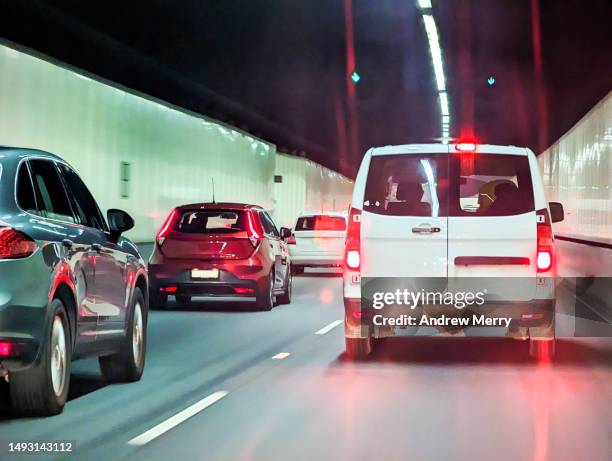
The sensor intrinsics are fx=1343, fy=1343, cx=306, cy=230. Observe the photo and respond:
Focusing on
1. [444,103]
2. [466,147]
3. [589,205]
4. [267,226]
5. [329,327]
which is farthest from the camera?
[444,103]

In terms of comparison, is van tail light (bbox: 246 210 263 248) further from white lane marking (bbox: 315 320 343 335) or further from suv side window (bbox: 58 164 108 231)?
suv side window (bbox: 58 164 108 231)

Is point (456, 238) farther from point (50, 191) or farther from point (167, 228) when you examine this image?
point (167, 228)

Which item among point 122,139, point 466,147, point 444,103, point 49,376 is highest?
point 444,103

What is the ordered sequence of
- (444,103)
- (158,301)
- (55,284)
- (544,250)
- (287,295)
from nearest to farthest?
(55,284) → (544,250) → (158,301) → (287,295) → (444,103)

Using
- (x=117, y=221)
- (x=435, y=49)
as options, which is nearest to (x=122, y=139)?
(x=435, y=49)

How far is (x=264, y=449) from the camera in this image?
25.2 feet

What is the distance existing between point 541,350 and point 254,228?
7.86 metres

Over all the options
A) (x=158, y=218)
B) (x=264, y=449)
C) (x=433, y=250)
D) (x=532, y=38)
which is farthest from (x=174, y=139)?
(x=264, y=449)

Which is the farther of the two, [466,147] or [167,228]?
[167,228]

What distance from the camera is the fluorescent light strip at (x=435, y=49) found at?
21.5 m

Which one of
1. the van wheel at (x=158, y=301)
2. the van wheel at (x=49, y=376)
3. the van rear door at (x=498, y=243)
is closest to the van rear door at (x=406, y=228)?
the van rear door at (x=498, y=243)

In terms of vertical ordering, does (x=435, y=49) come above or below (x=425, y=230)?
above

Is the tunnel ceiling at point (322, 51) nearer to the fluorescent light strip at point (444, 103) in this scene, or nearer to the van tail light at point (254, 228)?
the fluorescent light strip at point (444, 103)

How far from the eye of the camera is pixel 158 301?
791 inches
